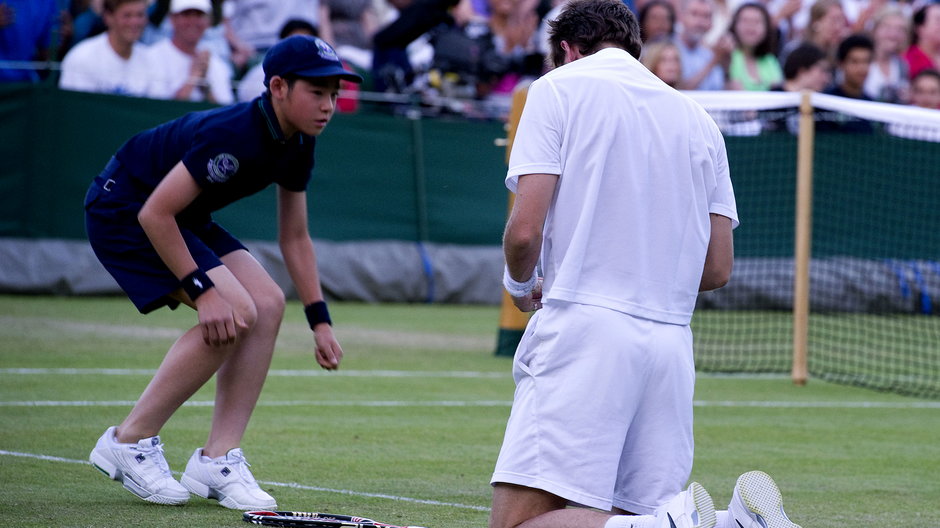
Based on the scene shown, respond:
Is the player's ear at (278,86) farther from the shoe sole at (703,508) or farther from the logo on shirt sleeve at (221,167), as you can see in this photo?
the shoe sole at (703,508)

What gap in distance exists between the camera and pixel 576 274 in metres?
4.17

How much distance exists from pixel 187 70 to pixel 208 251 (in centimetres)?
977

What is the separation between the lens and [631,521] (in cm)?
Answer: 402

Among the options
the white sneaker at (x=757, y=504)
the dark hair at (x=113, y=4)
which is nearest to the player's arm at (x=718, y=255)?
the white sneaker at (x=757, y=504)

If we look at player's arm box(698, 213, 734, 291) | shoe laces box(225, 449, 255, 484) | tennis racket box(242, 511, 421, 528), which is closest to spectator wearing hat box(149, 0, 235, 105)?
shoe laces box(225, 449, 255, 484)

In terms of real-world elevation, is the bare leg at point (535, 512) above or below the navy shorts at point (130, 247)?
below

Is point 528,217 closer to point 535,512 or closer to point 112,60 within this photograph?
point 535,512

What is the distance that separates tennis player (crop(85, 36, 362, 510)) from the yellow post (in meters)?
5.08

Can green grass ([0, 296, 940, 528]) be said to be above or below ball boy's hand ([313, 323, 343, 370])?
below

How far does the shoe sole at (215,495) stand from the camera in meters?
5.51

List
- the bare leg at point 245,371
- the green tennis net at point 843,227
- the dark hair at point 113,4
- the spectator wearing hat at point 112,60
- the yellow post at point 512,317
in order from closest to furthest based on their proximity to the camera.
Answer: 1. the bare leg at point 245,371
2. the yellow post at point 512,317
3. the dark hair at point 113,4
4. the spectator wearing hat at point 112,60
5. the green tennis net at point 843,227

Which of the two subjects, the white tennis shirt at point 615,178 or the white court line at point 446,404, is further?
the white court line at point 446,404

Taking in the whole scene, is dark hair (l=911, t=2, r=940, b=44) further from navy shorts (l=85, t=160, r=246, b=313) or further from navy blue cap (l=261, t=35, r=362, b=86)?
navy shorts (l=85, t=160, r=246, b=313)

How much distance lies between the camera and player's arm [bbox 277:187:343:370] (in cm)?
589
